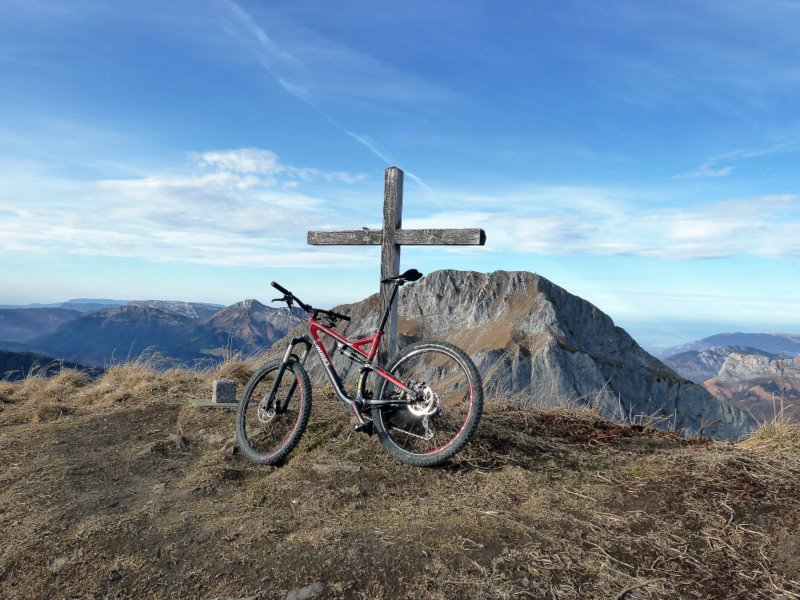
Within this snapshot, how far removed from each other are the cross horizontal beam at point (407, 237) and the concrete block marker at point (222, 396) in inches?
115

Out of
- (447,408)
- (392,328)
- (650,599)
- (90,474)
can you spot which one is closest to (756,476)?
(650,599)

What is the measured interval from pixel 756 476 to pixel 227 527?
486cm

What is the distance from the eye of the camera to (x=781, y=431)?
6289mm

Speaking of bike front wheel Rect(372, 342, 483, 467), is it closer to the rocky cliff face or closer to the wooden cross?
the wooden cross

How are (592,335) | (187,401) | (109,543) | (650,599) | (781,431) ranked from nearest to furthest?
(650,599) → (109,543) → (781,431) → (187,401) → (592,335)

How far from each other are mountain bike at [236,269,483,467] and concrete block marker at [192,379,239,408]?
5.77 feet

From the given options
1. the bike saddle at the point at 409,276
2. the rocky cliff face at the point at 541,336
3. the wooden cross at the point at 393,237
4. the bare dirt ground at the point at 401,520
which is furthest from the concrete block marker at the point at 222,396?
the rocky cliff face at the point at 541,336

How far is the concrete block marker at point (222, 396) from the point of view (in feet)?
29.0

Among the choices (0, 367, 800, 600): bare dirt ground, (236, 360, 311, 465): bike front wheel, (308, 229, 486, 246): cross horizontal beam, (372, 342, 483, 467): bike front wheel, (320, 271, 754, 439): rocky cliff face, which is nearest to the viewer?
(0, 367, 800, 600): bare dirt ground

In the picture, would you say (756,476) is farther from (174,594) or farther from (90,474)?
(90,474)

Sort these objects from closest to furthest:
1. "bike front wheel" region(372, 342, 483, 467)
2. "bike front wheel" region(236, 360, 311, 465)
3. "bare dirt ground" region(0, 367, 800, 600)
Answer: "bare dirt ground" region(0, 367, 800, 600), "bike front wheel" region(372, 342, 483, 467), "bike front wheel" region(236, 360, 311, 465)

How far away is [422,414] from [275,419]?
91.6 inches

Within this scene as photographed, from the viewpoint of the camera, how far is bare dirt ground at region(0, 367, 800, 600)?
12.0 ft

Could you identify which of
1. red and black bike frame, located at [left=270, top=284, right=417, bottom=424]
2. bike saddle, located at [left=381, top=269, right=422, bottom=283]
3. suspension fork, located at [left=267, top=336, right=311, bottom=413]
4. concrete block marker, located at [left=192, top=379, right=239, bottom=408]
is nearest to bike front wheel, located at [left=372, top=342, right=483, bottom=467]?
red and black bike frame, located at [left=270, top=284, right=417, bottom=424]
